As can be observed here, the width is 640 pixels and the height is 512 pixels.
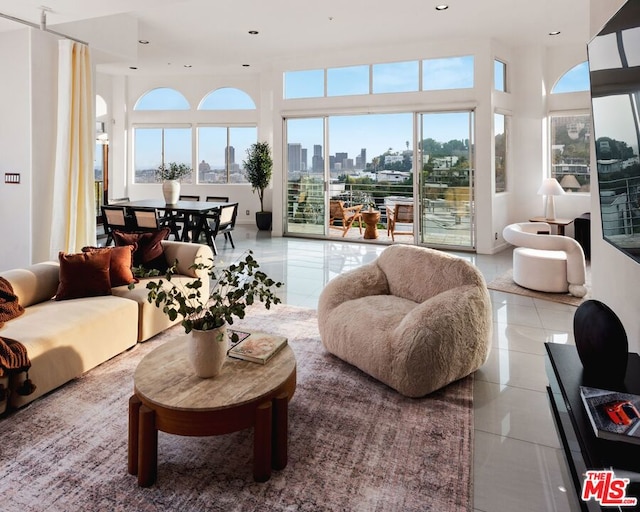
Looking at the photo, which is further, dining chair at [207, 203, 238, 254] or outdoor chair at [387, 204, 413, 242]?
outdoor chair at [387, 204, 413, 242]

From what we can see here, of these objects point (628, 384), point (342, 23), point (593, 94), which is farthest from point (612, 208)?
point (342, 23)

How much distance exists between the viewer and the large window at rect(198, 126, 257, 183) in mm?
11180

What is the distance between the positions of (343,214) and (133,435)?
7290 millimetres

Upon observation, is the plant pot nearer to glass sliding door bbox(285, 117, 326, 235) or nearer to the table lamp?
glass sliding door bbox(285, 117, 326, 235)

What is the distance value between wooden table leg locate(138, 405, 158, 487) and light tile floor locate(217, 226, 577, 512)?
137cm

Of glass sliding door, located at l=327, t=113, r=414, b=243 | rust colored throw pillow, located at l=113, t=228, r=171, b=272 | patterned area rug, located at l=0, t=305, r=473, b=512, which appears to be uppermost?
glass sliding door, located at l=327, t=113, r=414, b=243

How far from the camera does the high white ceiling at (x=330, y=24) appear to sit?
5.97 meters

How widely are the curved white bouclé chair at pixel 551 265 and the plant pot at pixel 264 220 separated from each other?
5884mm

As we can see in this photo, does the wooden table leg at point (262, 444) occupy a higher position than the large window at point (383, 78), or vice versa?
the large window at point (383, 78)

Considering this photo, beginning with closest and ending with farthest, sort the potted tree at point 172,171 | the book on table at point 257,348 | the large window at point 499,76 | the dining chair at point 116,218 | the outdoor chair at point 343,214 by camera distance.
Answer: the book on table at point 257,348
the dining chair at point 116,218
the large window at point 499,76
the outdoor chair at point 343,214
the potted tree at point 172,171

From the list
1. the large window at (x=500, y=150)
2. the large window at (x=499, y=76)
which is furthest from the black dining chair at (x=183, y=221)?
the large window at (x=499, y=76)

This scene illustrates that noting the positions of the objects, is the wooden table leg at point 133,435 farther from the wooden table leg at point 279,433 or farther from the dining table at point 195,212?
the dining table at point 195,212

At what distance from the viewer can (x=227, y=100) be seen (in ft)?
36.1

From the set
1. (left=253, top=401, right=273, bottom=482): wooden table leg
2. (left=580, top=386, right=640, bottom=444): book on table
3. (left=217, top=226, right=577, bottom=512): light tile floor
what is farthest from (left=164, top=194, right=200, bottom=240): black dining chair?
(left=580, top=386, right=640, bottom=444): book on table
